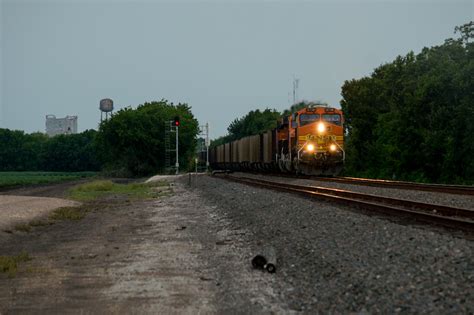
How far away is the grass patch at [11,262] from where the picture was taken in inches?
357

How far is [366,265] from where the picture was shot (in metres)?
7.38

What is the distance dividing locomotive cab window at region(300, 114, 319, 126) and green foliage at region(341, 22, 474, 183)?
474 inches

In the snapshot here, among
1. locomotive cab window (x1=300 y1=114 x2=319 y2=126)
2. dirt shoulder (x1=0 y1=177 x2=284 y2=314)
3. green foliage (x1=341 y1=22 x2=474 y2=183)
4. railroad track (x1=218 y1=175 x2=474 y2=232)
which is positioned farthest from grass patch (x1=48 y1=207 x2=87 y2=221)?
green foliage (x1=341 y1=22 x2=474 y2=183)

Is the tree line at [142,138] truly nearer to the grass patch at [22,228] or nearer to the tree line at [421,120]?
the tree line at [421,120]

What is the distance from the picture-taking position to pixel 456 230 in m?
9.25

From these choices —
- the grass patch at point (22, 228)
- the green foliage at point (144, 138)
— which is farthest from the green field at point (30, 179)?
the grass patch at point (22, 228)

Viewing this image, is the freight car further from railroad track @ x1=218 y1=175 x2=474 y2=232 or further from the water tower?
the water tower

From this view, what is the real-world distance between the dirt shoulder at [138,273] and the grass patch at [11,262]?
15cm

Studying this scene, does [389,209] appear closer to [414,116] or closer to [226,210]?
[226,210]

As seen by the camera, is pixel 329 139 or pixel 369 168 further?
pixel 369 168

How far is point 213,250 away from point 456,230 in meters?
4.37

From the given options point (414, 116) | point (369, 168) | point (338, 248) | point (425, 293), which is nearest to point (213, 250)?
point (338, 248)

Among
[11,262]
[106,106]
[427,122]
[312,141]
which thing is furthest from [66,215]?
[106,106]

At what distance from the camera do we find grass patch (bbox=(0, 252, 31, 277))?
29.7ft
